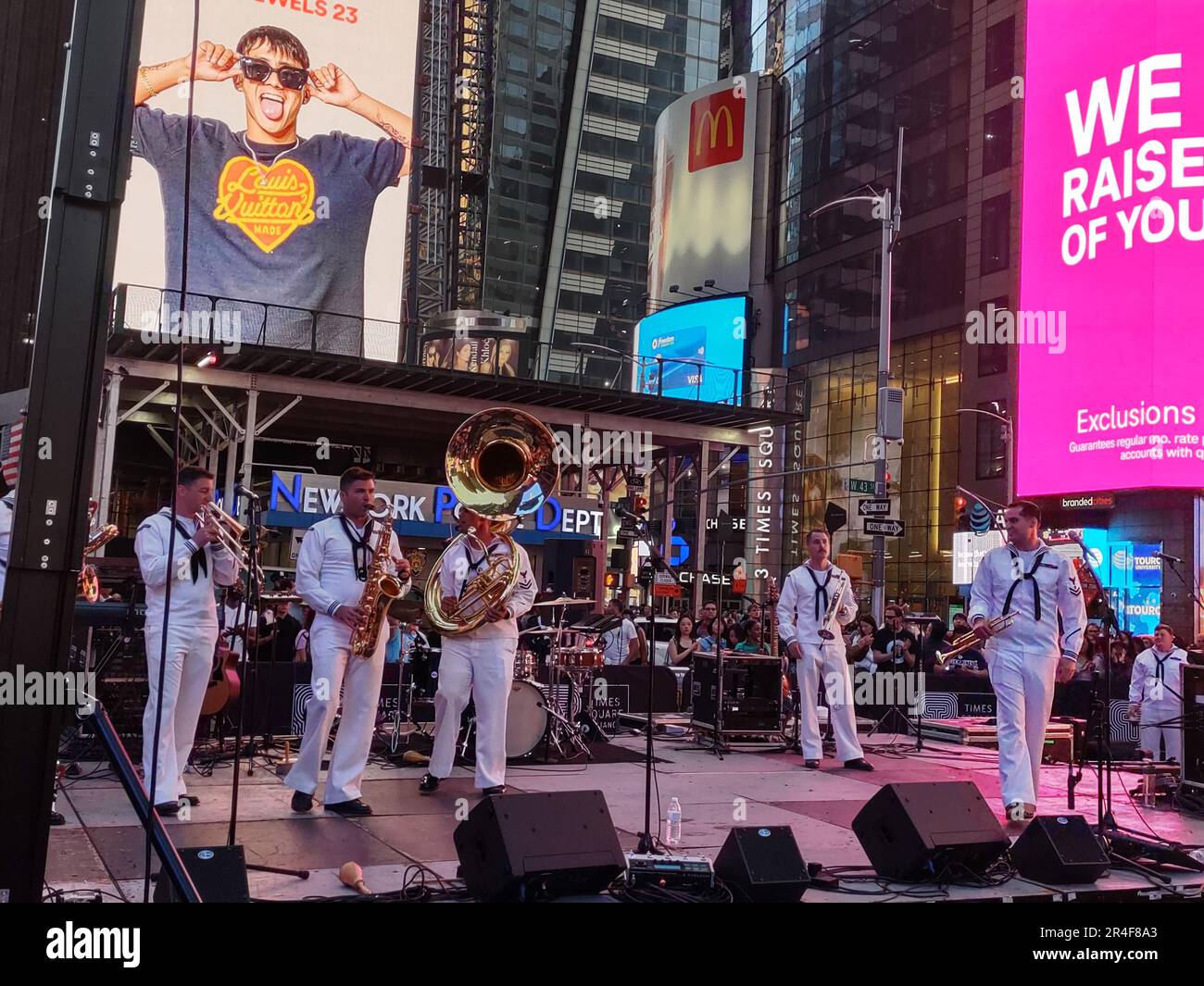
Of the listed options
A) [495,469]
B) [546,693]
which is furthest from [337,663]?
[546,693]

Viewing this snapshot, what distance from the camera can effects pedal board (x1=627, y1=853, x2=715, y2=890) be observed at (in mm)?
5840

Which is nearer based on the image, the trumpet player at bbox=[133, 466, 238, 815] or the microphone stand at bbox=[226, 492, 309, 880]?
the microphone stand at bbox=[226, 492, 309, 880]

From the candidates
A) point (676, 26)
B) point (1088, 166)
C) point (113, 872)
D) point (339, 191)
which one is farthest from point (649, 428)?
point (676, 26)

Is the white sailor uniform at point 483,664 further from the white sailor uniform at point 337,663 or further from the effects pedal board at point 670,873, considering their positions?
the effects pedal board at point 670,873

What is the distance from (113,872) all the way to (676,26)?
71.0 m

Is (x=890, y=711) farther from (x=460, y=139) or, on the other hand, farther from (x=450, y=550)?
(x=460, y=139)

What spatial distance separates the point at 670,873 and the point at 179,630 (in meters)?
3.95

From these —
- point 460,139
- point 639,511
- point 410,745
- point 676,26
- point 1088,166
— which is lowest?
point 410,745

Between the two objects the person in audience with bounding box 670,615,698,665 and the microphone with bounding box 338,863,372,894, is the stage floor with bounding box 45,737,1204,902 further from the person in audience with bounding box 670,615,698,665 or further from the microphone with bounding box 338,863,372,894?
the person in audience with bounding box 670,615,698,665

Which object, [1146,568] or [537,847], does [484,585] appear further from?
[1146,568]

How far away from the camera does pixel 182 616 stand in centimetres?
782

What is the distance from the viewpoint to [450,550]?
9148mm

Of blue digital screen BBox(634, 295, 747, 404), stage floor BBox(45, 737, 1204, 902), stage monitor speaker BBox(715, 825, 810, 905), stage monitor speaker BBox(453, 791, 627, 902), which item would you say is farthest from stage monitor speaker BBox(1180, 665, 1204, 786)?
blue digital screen BBox(634, 295, 747, 404)

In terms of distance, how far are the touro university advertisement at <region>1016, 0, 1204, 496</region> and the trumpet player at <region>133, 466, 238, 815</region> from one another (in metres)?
28.4
